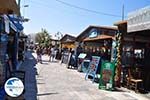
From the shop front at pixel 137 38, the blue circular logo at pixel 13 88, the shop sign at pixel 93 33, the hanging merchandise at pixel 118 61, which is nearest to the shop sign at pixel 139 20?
the shop front at pixel 137 38

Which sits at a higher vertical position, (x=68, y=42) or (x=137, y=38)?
(x=68, y=42)

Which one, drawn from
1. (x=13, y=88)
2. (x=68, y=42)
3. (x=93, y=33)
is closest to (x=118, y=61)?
(x=93, y=33)

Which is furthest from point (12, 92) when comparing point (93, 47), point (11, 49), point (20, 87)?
point (93, 47)

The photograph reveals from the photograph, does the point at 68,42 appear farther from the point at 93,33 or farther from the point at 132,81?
the point at 132,81

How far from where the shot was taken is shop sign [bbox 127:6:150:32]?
11695 mm

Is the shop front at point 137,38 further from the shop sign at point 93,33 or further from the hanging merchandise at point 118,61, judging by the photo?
the shop sign at point 93,33

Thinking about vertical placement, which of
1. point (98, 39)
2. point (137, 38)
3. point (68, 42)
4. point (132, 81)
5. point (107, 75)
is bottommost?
point (132, 81)

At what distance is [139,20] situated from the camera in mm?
12398

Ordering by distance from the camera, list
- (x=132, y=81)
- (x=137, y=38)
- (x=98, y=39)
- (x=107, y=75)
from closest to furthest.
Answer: (x=107, y=75) < (x=132, y=81) < (x=137, y=38) < (x=98, y=39)

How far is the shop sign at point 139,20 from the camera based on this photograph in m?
11.7

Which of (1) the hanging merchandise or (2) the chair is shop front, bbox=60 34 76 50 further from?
(2) the chair

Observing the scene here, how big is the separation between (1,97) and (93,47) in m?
20.9

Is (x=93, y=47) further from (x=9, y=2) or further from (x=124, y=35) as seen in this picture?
(x=9, y=2)

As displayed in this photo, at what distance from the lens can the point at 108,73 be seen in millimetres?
14039
